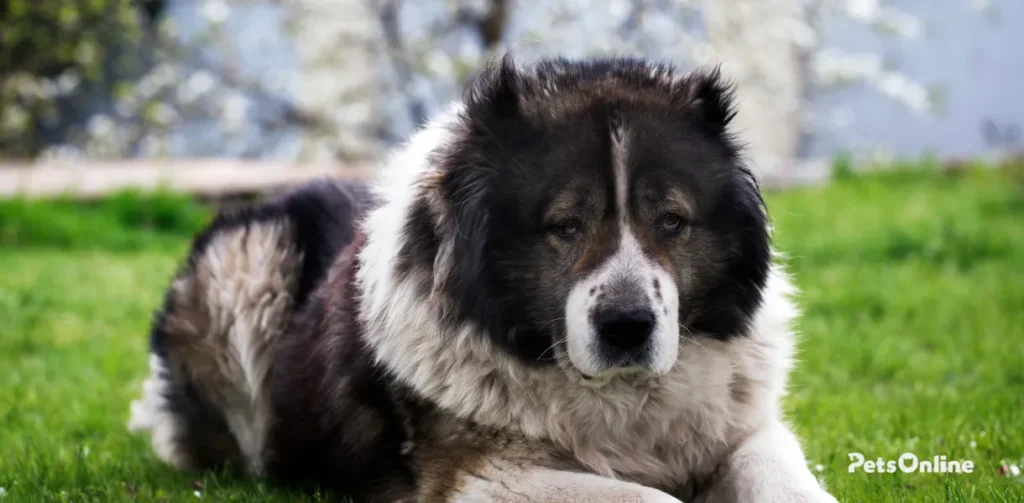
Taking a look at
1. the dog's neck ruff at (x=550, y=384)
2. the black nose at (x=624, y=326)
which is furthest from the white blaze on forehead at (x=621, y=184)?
the dog's neck ruff at (x=550, y=384)

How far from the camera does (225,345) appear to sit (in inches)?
174

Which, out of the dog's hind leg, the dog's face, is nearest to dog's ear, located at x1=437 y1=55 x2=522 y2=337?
the dog's face

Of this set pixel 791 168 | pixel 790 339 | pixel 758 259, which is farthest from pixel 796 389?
pixel 791 168

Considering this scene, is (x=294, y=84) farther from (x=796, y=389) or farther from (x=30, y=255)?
(x=796, y=389)

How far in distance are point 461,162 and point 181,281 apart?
1.77m

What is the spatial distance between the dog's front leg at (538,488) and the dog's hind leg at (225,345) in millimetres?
1343

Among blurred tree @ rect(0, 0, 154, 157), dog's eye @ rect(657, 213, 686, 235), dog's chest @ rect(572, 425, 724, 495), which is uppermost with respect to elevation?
dog's eye @ rect(657, 213, 686, 235)

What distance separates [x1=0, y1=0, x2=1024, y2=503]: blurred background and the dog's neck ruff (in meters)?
2.09

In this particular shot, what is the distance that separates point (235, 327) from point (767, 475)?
84.9 inches

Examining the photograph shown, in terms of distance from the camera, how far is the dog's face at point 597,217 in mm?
3152

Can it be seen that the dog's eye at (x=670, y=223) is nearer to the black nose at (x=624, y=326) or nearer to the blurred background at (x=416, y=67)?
the black nose at (x=624, y=326)

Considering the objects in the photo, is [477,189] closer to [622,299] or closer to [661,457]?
[622,299]

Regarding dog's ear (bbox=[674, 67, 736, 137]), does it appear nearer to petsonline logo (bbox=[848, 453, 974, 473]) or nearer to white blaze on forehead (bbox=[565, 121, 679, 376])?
white blaze on forehead (bbox=[565, 121, 679, 376])

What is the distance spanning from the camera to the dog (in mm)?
3205
